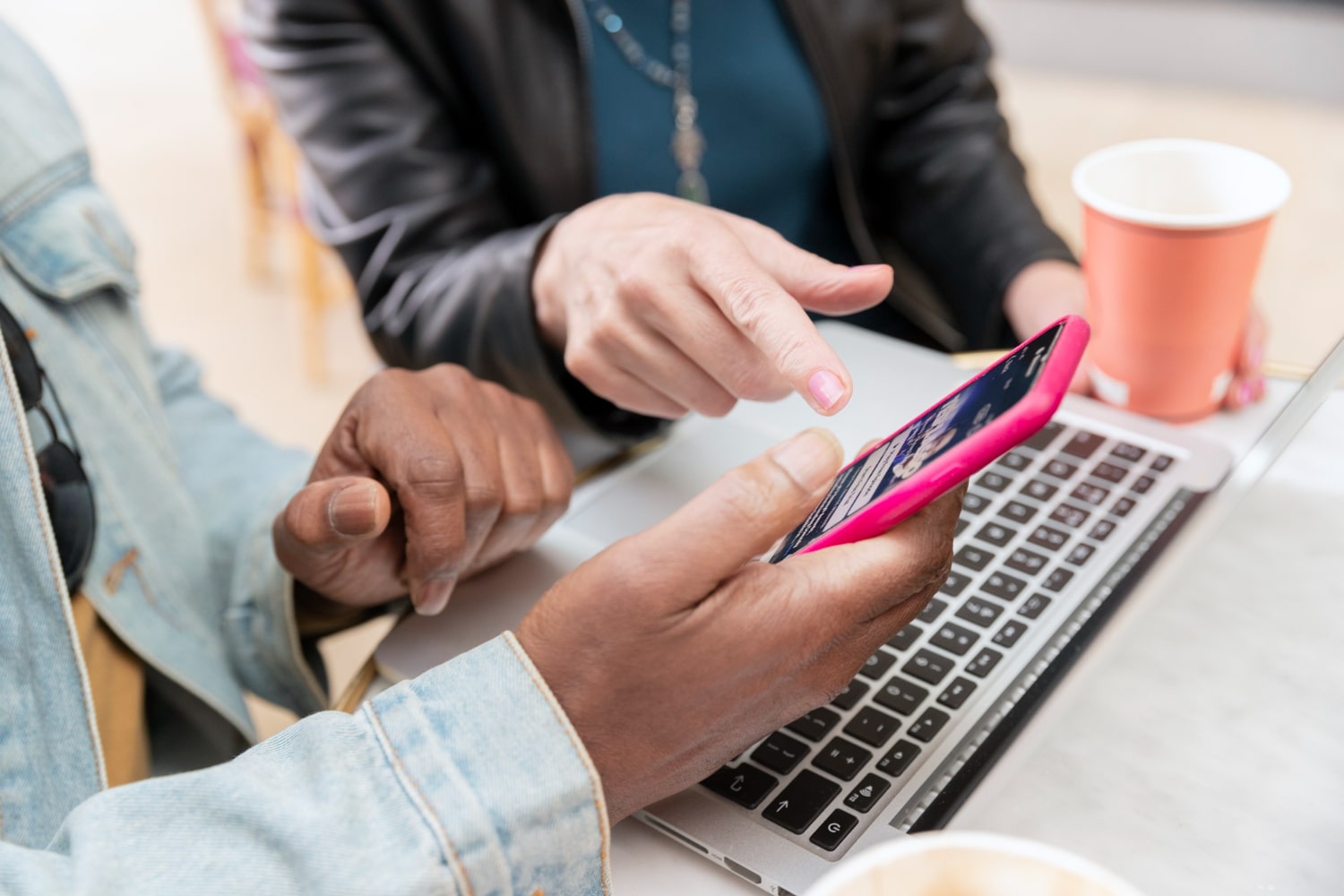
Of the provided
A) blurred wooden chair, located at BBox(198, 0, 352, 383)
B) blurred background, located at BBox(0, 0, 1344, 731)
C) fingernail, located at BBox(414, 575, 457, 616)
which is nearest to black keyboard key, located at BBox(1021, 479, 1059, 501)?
fingernail, located at BBox(414, 575, 457, 616)

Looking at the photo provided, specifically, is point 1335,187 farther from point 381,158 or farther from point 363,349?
point 381,158

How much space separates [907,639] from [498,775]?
0.72 ft

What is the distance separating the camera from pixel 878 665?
503 mm

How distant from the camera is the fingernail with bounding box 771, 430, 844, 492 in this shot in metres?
0.40

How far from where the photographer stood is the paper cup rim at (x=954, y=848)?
9.6 inches

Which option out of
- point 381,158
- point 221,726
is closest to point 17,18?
point 381,158

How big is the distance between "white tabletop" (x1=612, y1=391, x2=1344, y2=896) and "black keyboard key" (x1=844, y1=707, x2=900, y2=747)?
0.14 ft

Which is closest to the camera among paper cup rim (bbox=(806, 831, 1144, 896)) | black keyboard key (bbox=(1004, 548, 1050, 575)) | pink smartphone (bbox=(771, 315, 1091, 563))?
paper cup rim (bbox=(806, 831, 1144, 896))

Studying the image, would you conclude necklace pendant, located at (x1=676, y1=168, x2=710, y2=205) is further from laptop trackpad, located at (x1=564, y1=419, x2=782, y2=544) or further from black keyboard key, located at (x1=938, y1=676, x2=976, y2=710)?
black keyboard key, located at (x1=938, y1=676, x2=976, y2=710)

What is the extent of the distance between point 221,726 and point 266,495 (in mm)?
156

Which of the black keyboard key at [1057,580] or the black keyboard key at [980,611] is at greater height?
the black keyboard key at [980,611]

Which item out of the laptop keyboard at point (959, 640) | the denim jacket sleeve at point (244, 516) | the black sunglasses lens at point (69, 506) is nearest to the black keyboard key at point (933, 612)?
the laptop keyboard at point (959, 640)

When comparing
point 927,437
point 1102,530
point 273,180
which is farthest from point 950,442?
point 273,180

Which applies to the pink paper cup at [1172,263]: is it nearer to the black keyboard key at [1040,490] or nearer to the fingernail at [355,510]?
the black keyboard key at [1040,490]
